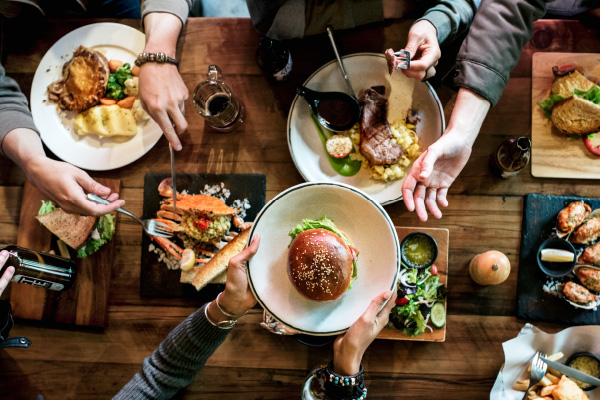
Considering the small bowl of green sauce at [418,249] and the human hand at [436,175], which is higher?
the human hand at [436,175]

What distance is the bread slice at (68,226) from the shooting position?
2.07 m

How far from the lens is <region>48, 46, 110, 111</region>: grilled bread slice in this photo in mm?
2104

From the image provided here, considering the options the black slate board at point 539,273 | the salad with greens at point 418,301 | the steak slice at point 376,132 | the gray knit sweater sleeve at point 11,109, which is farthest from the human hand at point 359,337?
the gray knit sweater sleeve at point 11,109

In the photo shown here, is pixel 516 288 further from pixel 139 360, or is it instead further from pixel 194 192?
pixel 139 360

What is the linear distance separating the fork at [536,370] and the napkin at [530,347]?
3 cm

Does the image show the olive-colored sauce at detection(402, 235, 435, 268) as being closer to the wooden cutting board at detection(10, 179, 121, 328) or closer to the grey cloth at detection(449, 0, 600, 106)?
the grey cloth at detection(449, 0, 600, 106)

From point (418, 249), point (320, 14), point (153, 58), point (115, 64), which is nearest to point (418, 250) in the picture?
point (418, 249)

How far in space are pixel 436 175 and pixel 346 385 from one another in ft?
3.31

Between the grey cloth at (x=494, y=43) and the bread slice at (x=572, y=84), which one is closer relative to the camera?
the grey cloth at (x=494, y=43)

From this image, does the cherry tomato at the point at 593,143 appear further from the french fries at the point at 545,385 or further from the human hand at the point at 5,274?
the human hand at the point at 5,274

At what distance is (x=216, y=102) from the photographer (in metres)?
2.04

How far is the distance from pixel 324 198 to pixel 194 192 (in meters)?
0.80

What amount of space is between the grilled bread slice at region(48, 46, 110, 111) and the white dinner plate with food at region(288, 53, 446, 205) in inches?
40.3

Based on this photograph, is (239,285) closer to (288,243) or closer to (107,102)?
(288,243)
